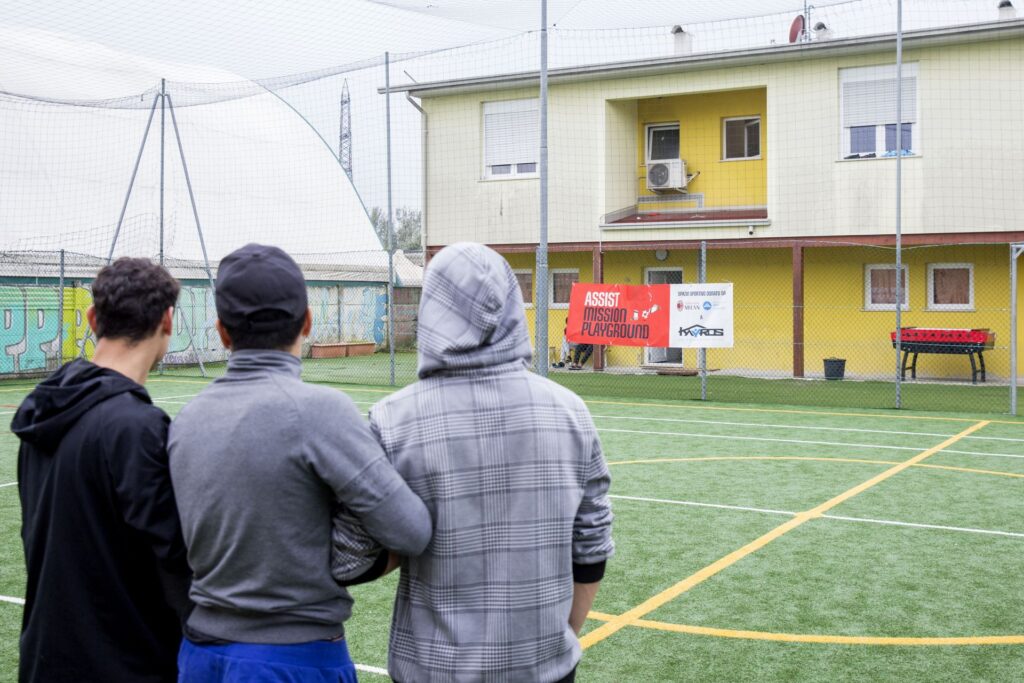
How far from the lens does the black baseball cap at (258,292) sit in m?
2.52

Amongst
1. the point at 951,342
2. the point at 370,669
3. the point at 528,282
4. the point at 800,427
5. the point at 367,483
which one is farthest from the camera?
the point at 528,282

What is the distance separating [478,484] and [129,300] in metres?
1.02

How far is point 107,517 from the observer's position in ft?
8.93

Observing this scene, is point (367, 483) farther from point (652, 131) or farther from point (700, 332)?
point (652, 131)

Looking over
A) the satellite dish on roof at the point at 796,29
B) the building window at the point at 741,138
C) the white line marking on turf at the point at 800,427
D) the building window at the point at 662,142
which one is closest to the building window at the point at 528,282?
the building window at the point at 662,142

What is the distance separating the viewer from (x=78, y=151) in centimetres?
3119

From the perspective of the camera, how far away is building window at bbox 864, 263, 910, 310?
22.4m

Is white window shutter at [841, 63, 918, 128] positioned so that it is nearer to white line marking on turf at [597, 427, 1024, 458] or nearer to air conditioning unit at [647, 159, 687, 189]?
air conditioning unit at [647, 159, 687, 189]

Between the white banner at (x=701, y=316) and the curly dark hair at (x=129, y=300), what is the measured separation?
47.6 ft

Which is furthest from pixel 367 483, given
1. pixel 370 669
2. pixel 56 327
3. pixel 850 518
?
pixel 56 327

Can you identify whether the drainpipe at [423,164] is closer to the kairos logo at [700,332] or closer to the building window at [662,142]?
the building window at [662,142]

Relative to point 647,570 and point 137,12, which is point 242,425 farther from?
point 137,12

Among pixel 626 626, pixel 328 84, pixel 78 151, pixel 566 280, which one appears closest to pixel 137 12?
pixel 328 84

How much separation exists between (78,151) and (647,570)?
28.3 m
